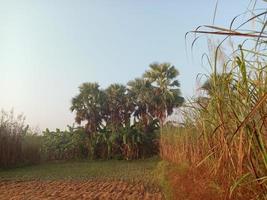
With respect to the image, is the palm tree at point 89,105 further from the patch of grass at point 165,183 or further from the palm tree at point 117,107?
the patch of grass at point 165,183

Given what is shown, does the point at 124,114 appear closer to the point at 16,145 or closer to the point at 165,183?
the point at 16,145

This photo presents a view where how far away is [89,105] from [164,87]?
501cm

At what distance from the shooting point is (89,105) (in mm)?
24859

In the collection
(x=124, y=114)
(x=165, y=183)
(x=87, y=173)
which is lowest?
(x=165, y=183)

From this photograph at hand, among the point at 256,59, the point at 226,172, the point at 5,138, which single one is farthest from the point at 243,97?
the point at 5,138

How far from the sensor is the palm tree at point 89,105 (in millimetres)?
24906

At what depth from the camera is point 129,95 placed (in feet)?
81.7

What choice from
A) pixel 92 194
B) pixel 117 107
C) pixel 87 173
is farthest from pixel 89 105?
pixel 92 194

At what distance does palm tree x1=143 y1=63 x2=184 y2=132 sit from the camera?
2320cm

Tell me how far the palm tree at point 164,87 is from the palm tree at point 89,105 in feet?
11.7

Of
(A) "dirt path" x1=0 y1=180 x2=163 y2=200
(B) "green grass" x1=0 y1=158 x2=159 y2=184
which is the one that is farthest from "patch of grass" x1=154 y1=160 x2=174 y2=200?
(B) "green grass" x1=0 y1=158 x2=159 y2=184

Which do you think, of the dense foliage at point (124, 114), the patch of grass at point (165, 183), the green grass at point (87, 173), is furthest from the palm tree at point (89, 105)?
the patch of grass at point (165, 183)

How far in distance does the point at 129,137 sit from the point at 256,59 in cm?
2185

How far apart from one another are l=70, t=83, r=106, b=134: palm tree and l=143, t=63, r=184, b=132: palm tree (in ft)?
11.7
